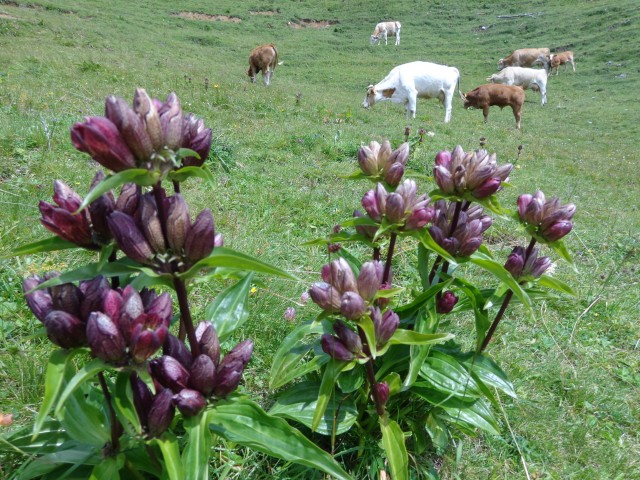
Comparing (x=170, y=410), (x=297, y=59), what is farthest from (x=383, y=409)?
(x=297, y=59)

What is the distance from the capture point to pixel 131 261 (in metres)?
1.16

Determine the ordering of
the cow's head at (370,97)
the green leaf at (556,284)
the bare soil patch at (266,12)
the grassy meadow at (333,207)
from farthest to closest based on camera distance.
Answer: the bare soil patch at (266,12) < the cow's head at (370,97) < the grassy meadow at (333,207) < the green leaf at (556,284)

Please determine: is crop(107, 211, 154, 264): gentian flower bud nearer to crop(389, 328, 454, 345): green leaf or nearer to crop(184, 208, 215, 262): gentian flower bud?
crop(184, 208, 215, 262): gentian flower bud

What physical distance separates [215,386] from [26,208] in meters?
2.86

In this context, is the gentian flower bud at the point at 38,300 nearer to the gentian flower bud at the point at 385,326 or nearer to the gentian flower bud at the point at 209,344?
the gentian flower bud at the point at 209,344

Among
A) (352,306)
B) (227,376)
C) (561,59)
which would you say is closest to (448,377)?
(352,306)

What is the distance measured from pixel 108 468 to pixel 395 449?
0.93 metres

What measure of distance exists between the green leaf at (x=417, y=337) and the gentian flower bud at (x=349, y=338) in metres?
0.12

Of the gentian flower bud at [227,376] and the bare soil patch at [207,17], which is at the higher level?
the bare soil patch at [207,17]

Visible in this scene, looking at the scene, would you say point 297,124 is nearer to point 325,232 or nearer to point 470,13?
point 325,232

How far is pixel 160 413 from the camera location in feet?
3.98

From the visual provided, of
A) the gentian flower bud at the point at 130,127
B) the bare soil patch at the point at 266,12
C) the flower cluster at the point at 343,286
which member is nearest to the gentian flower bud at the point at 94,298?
the gentian flower bud at the point at 130,127

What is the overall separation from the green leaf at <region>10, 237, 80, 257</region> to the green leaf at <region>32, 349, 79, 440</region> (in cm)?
26

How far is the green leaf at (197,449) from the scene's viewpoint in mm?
1183
